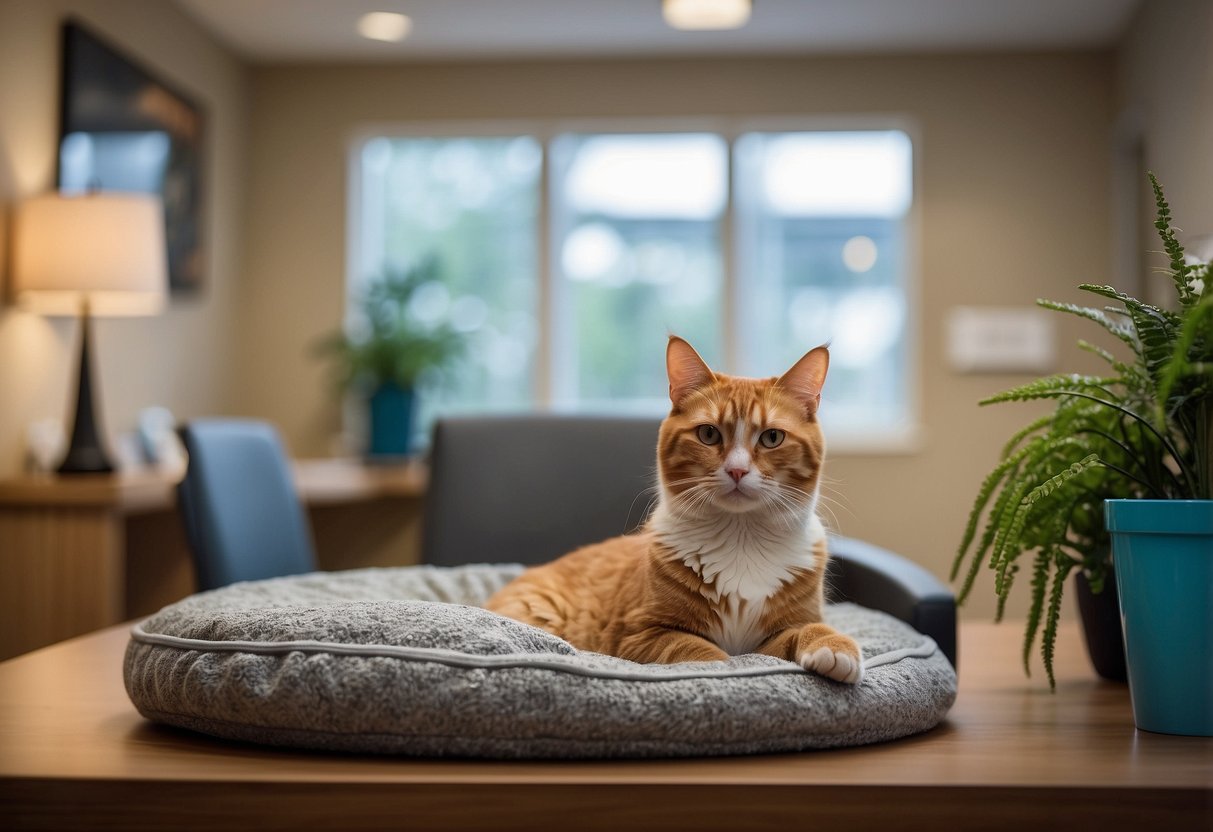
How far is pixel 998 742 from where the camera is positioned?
0.99 metres

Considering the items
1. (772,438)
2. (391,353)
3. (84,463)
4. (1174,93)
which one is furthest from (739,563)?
(391,353)

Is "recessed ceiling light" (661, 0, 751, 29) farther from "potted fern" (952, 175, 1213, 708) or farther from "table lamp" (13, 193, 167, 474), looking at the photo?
"potted fern" (952, 175, 1213, 708)

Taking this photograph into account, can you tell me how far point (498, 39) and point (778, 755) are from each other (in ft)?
13.8

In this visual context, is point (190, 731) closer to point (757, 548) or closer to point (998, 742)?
point (757, 548)

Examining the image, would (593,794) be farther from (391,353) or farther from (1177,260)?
(391,353)

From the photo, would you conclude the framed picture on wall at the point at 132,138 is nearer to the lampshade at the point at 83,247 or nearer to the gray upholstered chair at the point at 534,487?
the lampshade at the point at 83,247

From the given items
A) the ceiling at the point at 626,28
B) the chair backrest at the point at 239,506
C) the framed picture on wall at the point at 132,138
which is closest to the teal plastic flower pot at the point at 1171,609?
the chair backrest at the point at 239,506

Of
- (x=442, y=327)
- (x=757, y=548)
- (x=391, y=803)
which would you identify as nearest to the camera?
(x=391, y=803)

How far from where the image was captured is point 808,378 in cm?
123

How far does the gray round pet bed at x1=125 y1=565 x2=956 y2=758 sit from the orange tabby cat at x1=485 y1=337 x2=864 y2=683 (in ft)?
0.47

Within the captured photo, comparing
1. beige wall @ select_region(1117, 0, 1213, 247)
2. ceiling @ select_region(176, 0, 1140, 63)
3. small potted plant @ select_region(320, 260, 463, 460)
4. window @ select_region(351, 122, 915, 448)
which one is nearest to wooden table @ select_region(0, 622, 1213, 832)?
beige wall @ select_region(1117, 0, 1213, 247)

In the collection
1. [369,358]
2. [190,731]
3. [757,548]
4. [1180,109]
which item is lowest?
[190,731]

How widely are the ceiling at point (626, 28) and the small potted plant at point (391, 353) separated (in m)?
0.98

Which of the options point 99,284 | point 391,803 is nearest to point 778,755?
point 391,803
